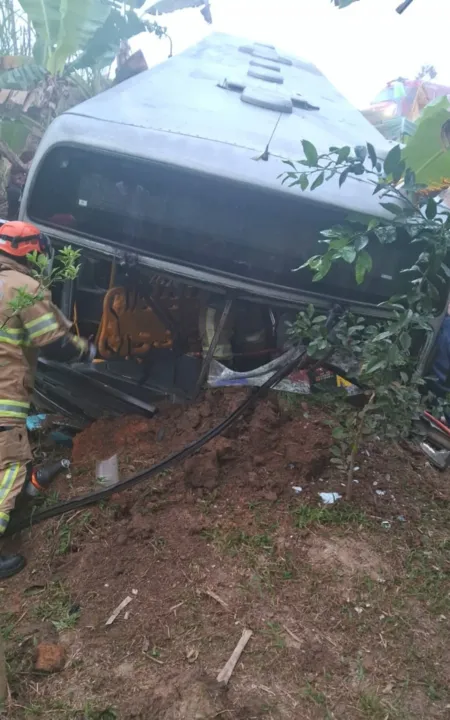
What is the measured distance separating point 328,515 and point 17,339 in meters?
1.94

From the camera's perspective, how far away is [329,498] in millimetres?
3129

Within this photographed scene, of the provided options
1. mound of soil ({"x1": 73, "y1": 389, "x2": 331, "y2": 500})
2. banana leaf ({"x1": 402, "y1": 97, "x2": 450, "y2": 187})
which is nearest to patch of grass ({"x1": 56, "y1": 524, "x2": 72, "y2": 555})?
mound of soil ({"x1": 73, "y1": 389, "x2": 331, "y2": 500})

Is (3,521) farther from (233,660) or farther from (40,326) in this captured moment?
(233,660)

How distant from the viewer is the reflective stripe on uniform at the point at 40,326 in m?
3.01

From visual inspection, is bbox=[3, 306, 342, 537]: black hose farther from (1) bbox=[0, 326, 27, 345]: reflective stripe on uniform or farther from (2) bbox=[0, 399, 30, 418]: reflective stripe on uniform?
(1) bbox=[0, 326, 27, 345]: reflective stripe on uniform

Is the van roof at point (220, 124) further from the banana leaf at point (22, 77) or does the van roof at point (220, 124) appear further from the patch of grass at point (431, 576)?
the banana leaf at point (22, 77)

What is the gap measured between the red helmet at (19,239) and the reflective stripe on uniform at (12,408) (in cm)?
81

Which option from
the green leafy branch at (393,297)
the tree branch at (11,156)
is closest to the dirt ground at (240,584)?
the green leafy branch at (393,297)

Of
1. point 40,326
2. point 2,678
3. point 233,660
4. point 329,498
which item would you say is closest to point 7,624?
point 2,678

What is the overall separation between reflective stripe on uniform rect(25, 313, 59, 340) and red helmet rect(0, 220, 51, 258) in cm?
36

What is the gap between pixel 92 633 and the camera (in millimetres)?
2391

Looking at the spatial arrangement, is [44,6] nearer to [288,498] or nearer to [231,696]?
[288,498]

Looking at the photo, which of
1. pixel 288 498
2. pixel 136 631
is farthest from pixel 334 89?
pixel 136 631

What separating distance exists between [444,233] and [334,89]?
11.8 ft
